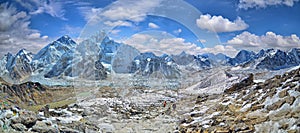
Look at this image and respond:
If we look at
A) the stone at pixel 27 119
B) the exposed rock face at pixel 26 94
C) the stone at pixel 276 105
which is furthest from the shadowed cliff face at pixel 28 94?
the stone at pixel 276 105

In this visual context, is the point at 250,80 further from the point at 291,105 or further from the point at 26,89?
the point at 26,89

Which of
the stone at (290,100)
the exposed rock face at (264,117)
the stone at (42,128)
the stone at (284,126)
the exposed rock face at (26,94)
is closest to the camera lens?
the stone at (284,126)

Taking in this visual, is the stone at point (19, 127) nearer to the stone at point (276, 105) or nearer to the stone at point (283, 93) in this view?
the stone at point (276, 105)

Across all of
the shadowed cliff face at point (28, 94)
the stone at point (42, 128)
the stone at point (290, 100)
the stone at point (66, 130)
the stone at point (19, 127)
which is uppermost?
the stone at point (290, 100)

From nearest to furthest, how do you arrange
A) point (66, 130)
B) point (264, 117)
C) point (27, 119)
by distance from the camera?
point (27, 119)
point (264, 117)
point (66, 130)

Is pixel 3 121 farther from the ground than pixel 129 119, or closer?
farther from the ground

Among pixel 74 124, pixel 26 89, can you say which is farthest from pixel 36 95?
pixel 74 124

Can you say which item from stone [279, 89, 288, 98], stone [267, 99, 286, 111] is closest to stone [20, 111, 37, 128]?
stone [267, 99, 286, 111]

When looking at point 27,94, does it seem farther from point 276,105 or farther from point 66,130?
point 276,105

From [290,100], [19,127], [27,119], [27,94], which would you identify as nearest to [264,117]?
[290,100]

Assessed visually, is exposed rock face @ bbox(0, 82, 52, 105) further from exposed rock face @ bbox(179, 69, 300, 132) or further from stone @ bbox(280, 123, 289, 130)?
stone @ bbox(280, 123, 289, 130)

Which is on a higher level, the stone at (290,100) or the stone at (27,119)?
the stone at (290,100)
